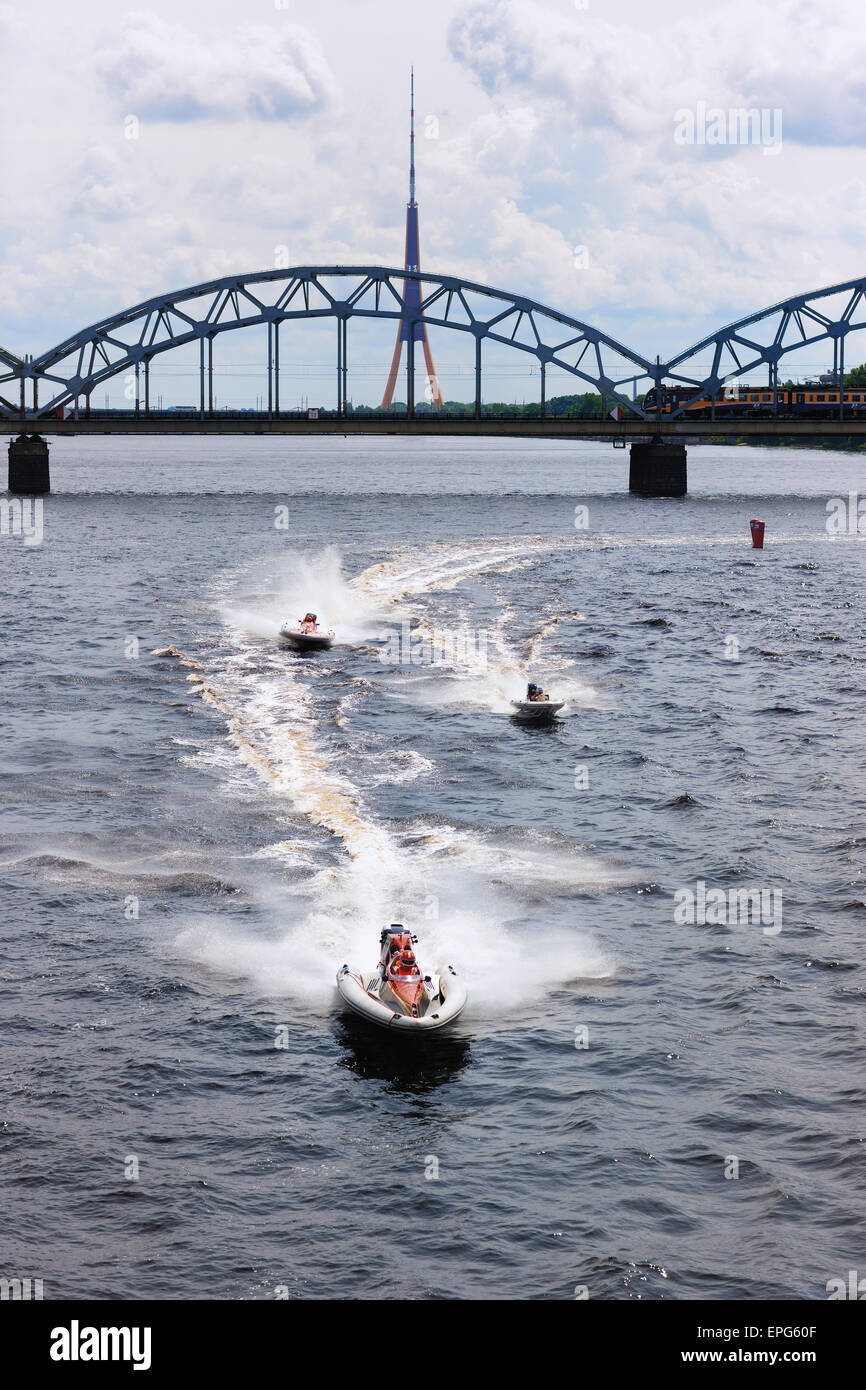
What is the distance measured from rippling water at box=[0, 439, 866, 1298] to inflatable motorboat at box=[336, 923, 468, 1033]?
2.00 ft

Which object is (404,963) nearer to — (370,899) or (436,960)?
(436,960)

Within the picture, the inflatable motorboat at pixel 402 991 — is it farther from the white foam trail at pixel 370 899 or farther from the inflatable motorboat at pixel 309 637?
the inflatable motorboat at pixel 309 637

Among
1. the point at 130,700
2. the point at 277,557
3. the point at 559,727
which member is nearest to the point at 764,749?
the point at 559,727

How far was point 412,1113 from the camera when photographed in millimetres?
30125

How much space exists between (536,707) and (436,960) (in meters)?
25.4

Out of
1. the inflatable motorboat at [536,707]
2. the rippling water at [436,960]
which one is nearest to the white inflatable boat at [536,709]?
the inflatable motorboat at [536,707]

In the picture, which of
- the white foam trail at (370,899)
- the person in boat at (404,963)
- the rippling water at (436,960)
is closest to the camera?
the rippling water at (436,960)

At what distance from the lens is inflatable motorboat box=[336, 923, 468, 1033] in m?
→ 32.8

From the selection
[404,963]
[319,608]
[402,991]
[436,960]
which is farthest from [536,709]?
[319,608]

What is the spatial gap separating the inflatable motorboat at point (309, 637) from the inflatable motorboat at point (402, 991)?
1687 inches

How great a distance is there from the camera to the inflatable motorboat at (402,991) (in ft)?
108

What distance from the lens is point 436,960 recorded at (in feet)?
120

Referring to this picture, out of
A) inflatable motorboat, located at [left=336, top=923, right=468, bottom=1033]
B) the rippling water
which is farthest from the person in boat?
the rippling water
